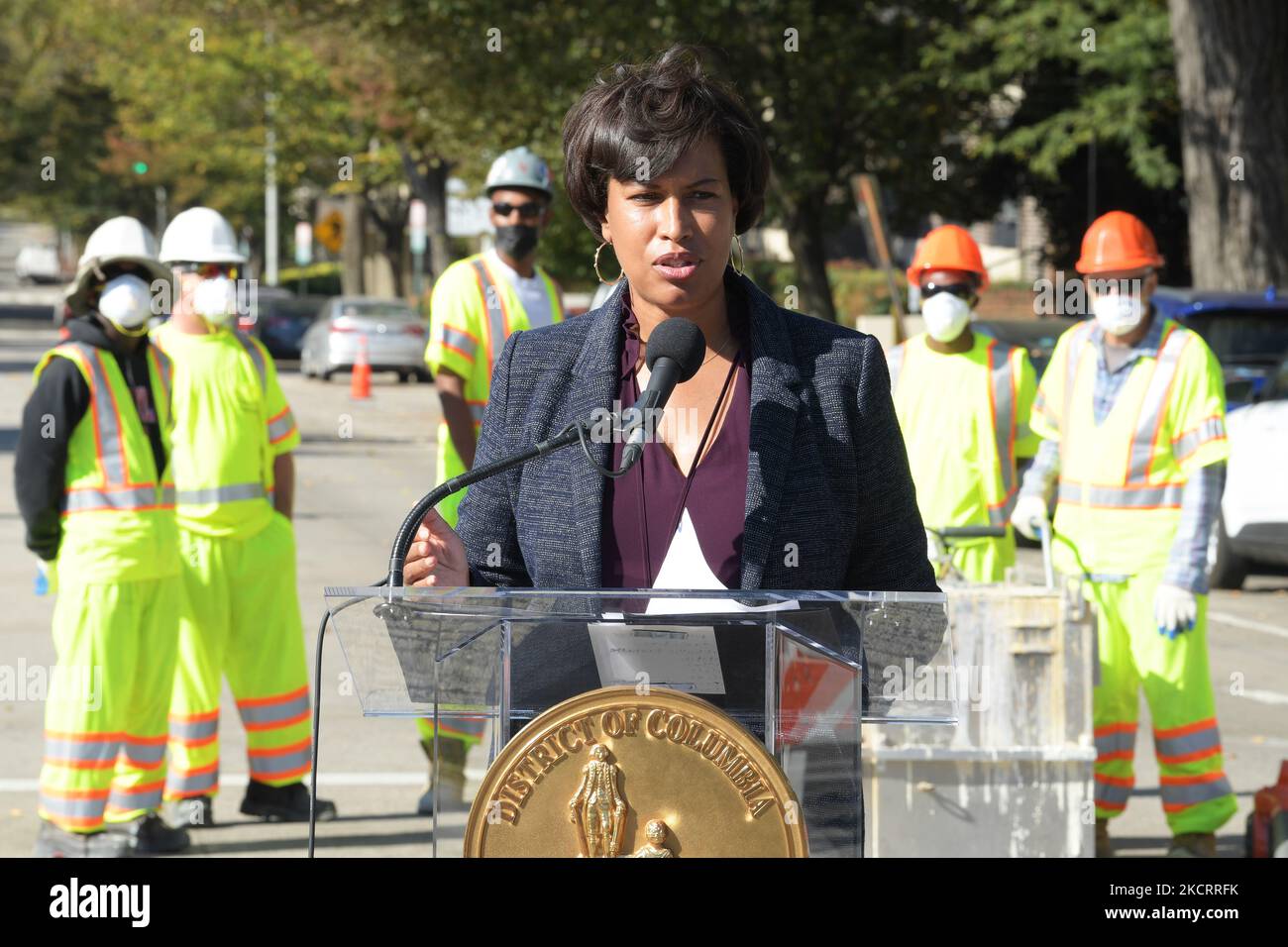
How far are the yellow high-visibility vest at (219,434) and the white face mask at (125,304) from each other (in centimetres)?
49

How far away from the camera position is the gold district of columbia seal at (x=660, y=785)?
2.21m

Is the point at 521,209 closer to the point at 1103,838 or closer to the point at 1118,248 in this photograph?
the point at 1118,248

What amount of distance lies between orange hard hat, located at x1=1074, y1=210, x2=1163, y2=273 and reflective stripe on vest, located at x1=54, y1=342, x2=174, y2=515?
329cm

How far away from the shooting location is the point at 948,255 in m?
7.53

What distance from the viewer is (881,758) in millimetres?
5711

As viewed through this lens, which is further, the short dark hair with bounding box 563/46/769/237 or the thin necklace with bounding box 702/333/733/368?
the thin necklace with bounding box 702/333/733/368

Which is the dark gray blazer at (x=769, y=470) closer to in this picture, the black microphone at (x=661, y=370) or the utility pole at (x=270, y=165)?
the black microphone at (x=661, y=370)

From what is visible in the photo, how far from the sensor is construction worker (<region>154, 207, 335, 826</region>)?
7.07 meters

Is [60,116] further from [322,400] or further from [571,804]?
[571,804]

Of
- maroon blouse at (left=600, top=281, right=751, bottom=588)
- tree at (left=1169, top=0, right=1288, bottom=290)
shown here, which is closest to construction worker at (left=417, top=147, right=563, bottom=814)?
maroon blouse at (left=600, top=281, right=751, bottom=588)

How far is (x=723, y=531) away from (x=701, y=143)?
1.84 feet

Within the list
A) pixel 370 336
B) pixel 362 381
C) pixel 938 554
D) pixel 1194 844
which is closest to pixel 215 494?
pixel 938 554

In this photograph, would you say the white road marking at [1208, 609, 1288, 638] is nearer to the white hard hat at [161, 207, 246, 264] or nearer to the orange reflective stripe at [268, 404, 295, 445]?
the orange reflective stripe at [268, 404, 295, 445]

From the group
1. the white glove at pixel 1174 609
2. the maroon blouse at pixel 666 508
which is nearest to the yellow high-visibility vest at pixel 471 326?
the white glove at pixel 1174 609
